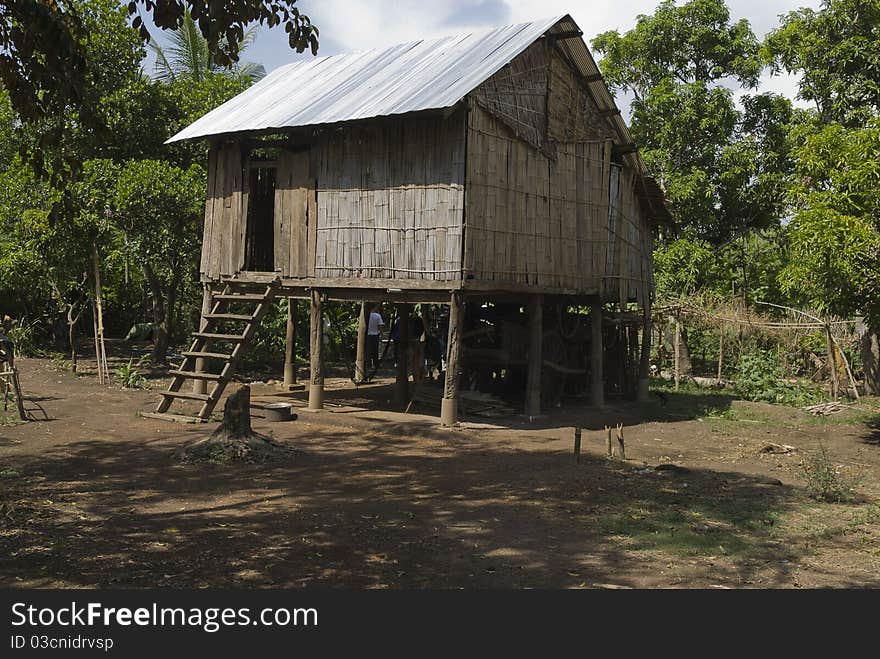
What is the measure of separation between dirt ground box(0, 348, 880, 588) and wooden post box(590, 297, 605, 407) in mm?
2733

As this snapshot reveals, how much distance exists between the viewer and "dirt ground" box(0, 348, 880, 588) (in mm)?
6285

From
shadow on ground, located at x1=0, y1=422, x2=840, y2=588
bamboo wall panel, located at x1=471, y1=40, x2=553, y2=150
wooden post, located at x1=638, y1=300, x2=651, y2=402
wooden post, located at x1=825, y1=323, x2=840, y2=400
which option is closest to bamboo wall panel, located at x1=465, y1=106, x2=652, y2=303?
bamboo wall panel, located at x1=471, y1=40, x2=553, y2=150

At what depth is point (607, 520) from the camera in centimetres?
810

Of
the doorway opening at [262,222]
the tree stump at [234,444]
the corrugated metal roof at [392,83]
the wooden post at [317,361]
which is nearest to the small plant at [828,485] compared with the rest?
the tree stump at [234,444]

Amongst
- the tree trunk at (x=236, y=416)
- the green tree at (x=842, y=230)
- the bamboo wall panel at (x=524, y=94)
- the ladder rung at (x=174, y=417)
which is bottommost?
the ladder rung at (x=174, y=417)

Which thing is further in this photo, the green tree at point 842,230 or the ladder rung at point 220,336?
the ladder rung at point 220,336

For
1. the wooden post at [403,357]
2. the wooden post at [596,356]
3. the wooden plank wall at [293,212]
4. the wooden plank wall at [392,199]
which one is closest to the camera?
the wooden plank wall at [392,199]

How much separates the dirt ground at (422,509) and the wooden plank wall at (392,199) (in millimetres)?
2634

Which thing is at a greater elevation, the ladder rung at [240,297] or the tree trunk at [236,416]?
the ladder rung at [240,297]

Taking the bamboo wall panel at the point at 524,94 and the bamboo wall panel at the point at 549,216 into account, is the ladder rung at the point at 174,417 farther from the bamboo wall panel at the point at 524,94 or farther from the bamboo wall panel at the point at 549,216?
the bamboo wall panel at the point at 524,94

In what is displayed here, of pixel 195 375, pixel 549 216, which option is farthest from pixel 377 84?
pixel 195 375

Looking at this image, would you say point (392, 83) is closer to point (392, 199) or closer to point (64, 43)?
point (392, 199)

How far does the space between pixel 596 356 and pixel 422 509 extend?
30.9 feet

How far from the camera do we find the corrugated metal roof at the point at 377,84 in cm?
1300
